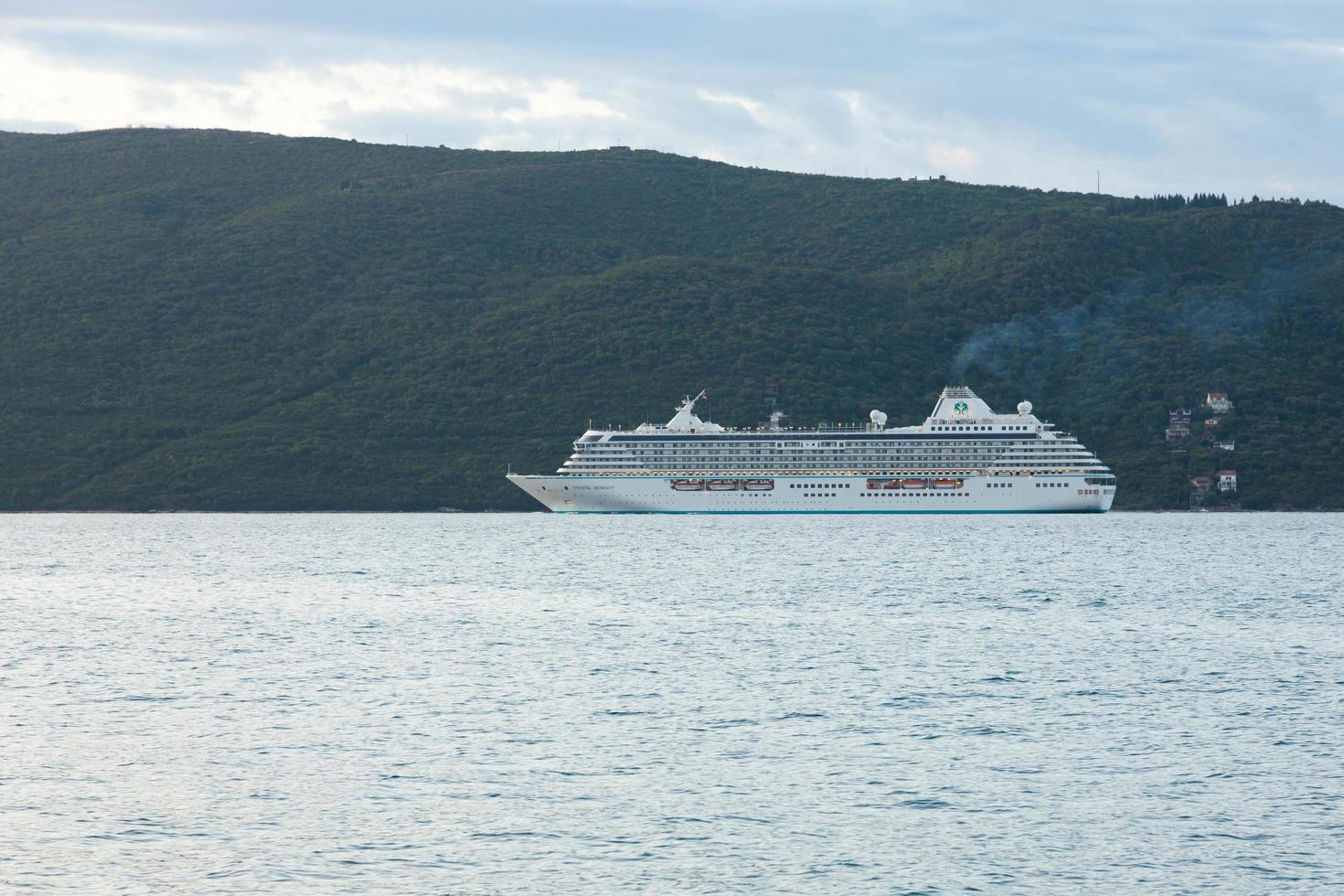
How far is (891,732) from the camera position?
2750 centimetres

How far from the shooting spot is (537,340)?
161m

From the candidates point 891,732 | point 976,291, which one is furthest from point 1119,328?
point 891,732

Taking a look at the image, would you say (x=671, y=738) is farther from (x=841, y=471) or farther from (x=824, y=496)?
(x=841, y=471)

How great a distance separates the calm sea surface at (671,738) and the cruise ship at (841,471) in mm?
70983

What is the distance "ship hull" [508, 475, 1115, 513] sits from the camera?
5069 inches

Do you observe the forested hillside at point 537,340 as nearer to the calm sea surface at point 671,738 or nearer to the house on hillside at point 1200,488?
the house on hillside at point 1200,488

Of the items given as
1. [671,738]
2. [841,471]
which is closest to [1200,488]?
[841,471]

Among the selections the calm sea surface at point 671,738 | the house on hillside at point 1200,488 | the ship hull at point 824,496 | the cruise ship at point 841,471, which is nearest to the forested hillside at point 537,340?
the house on hillside at point 1200,488

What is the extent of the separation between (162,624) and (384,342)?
122m

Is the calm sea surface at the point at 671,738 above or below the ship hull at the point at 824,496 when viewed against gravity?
below

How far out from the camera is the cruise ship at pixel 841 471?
129125 mm

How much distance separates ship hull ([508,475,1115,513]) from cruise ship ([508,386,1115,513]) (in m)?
0.07

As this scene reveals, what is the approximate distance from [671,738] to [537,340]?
443ft

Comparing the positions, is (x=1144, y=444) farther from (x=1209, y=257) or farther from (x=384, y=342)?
(x=384, y=342)
